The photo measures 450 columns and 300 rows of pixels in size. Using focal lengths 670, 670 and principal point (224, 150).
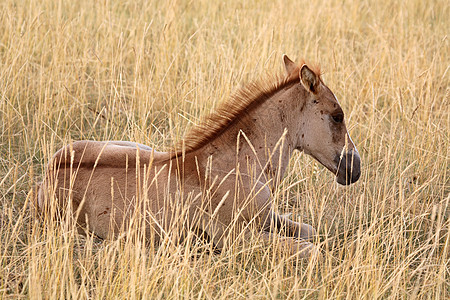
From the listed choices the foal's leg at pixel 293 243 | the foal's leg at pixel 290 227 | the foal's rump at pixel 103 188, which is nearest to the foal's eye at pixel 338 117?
the foal's leg at pixel 290 227

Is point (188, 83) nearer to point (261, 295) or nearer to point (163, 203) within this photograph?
point (163, 203)

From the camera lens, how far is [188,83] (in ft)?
22.7

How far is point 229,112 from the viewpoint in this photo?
4.73m

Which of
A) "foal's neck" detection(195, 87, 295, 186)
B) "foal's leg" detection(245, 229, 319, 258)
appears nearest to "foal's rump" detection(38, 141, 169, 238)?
"foal's neck" detection(195, 87, 295, 186)

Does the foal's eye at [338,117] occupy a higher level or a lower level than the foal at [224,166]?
higher

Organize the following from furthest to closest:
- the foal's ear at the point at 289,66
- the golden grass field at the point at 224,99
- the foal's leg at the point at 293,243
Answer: the foal's ear at the point at 289,66 → the foal's leg at the point at 293,243 → the golden grass field at the point at 224,99

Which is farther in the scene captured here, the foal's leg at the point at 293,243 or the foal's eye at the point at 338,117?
the foal's eye at the point at 338,117

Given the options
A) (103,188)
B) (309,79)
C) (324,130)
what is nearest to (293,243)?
(324,130)

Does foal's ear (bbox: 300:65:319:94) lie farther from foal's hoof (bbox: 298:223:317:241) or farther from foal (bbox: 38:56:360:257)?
foal's hoof (bbox: 298:223:317:241)

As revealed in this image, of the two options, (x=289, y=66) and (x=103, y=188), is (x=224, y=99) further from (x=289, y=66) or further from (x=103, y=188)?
(x=103, y=188)

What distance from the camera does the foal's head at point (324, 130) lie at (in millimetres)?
4723

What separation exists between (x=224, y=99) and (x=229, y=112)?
1624 millimetres

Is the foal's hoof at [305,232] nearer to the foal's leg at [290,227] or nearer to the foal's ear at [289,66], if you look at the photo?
the foal's leg at [290,227]

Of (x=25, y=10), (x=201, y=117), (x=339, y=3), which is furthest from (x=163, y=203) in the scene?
(x=339, y=3)
